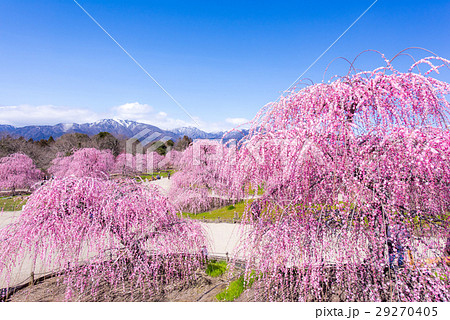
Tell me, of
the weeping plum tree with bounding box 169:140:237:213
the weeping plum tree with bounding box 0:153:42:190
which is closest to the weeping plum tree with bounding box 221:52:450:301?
the weeping plum tree with bounding box 169:140:237:213

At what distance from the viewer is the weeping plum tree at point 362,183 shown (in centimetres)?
326

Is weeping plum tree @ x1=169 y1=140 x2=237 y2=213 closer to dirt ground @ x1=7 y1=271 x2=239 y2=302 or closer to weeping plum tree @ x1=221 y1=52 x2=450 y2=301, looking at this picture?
dirt ground @ x1=7 y1=271 x2=239 y2=302

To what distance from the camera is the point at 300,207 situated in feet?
12.6

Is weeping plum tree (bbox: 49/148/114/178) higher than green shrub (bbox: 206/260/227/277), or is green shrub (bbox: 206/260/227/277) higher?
weeping plum tree (bbox: 49/148/114/178)

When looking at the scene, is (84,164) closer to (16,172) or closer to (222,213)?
(16,172)

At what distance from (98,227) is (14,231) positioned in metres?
1.48

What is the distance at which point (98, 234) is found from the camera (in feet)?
16.3

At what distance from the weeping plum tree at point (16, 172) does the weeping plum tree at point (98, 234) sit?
20986mm

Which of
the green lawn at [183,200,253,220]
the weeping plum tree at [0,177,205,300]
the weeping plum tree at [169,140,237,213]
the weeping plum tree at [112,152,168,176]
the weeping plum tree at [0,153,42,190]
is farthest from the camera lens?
the weeping plum tree at [112,152,168,176]

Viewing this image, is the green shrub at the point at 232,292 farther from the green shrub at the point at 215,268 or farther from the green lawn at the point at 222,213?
the green lawn at the point at 222,213

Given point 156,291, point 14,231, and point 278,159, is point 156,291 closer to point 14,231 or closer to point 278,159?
point 14,231

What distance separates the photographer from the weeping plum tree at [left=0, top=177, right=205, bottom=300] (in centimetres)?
462

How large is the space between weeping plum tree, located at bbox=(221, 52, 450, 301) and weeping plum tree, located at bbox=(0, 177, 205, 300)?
2.59 m

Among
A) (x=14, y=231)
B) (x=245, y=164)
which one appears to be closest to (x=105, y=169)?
(x=14, y=231)
